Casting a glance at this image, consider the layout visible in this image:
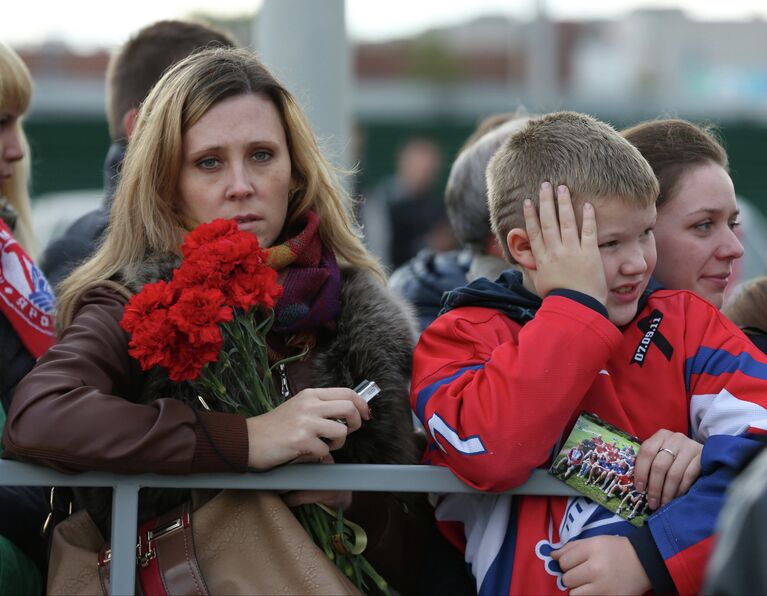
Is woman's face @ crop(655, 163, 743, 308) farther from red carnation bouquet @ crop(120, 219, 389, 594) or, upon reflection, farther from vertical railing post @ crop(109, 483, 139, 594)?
vertical railing post @ crop(109, 483, 139, 594)

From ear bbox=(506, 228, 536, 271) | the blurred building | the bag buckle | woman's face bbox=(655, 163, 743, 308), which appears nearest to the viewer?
the bag buckle

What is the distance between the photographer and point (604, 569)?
2.34 metres

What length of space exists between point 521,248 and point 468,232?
4.05ft

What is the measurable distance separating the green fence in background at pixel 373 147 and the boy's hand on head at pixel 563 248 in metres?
17.6

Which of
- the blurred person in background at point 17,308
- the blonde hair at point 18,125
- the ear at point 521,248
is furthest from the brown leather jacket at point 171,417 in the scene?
the blonde hair at point 18,125

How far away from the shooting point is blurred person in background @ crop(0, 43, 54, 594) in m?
2.78

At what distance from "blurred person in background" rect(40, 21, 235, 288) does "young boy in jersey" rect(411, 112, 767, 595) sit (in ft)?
4.93

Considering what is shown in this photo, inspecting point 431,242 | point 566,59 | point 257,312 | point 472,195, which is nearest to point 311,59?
point 472,195

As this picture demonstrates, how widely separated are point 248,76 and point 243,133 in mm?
182

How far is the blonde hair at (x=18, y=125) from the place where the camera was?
3523mm

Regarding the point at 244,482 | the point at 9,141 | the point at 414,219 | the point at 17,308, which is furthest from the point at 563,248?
the point at 414,219

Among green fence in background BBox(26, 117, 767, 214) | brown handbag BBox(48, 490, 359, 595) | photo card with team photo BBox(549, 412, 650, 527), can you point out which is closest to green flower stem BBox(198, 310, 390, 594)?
brown handbag BBox(48, 490, 359, 595)

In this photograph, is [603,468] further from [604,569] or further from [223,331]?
[223,331]

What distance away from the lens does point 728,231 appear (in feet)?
10.0
